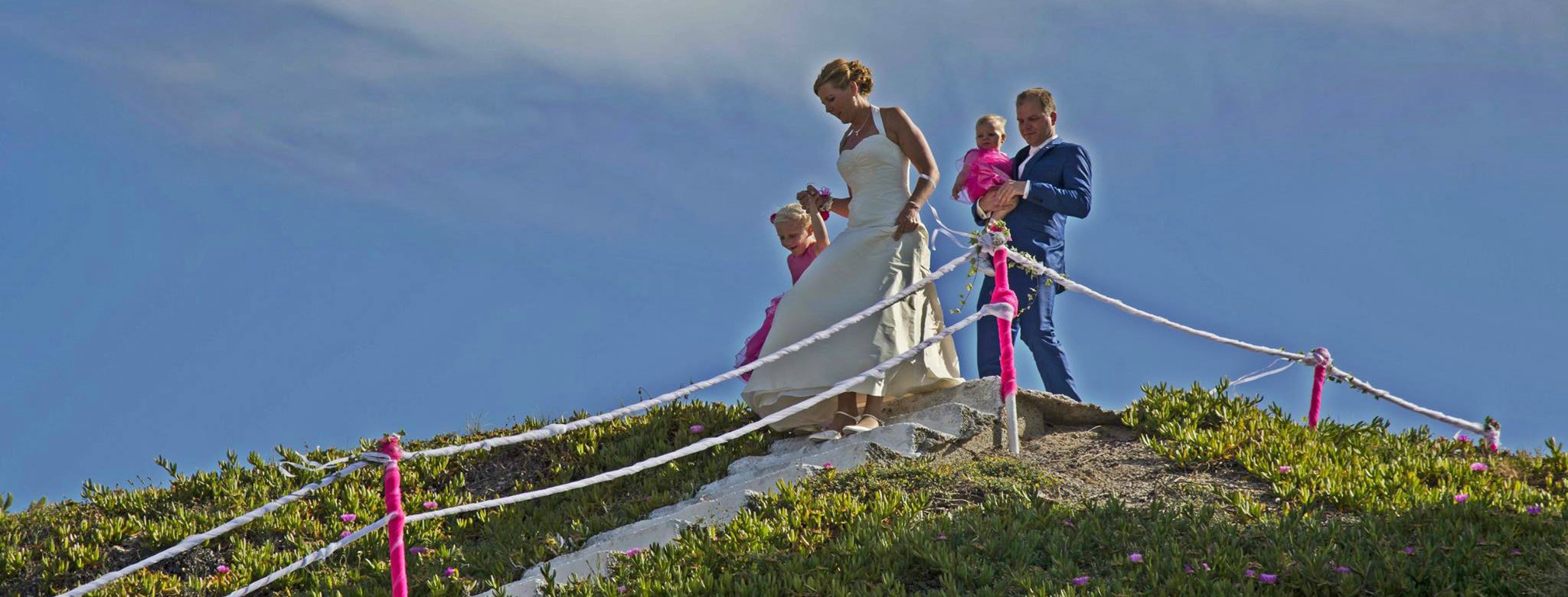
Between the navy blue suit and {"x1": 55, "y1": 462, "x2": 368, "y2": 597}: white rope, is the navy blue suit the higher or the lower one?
the higher one

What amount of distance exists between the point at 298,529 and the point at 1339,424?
6.90 meters

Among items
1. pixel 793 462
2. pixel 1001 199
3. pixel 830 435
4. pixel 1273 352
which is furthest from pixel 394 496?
pixel 1273 352

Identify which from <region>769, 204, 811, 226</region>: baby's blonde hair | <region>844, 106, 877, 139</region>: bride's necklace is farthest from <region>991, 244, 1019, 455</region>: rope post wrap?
<region>769, 204, 811, 226</region>: baby's blonde hair

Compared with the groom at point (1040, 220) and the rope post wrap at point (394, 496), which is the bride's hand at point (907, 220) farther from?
the rope post wrap at point (394, 496)

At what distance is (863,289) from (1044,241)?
128 cm

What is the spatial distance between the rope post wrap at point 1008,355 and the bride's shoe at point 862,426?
0.81 metres

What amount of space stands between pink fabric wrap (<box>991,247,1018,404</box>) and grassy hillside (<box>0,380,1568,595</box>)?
1.45 feet

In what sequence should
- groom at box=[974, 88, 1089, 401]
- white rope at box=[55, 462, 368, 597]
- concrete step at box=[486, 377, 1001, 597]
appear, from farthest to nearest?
groom at box=[974, 88, 1089, 401]
concrete step at box=[486, 377, 1001, 597]
white rope at box=[55, 462, 368, 597]

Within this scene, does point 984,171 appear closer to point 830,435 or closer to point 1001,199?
point 1001,199

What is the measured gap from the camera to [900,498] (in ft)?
23.0

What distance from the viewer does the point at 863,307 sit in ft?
28.4

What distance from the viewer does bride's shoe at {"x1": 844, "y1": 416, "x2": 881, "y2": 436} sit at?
27.1 ft

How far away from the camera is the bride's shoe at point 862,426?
8.27m

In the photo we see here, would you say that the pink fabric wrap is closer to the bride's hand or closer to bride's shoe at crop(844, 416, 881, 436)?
the bride's hand
